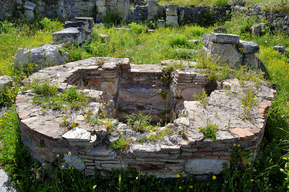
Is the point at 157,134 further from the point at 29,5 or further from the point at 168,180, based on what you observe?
the point at 29,5

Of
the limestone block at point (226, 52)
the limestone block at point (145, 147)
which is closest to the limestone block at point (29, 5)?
the limestone block at point (226, 52)

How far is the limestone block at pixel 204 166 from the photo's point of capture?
2586 mm

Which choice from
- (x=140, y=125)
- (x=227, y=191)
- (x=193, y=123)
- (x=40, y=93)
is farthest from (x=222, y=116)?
(x=40, y=93)

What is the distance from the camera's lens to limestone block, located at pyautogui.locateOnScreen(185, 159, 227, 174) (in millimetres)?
2586

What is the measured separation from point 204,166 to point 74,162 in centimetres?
175

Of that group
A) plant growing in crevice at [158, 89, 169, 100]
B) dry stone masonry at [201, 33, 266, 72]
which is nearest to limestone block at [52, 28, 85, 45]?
plant growing in crevice at [158, 89, 169, 100]

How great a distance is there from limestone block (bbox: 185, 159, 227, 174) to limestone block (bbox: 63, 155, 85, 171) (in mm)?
1416

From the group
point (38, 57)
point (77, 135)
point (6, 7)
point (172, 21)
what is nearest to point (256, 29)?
point (172, 21)

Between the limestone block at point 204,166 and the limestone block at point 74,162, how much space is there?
142 cm

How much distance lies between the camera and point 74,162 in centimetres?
259

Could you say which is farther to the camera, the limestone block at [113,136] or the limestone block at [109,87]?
the limestone block at [109,87]

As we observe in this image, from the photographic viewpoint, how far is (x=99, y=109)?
316 cm

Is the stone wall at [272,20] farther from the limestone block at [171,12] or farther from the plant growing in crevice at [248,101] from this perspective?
the plant growing in crevice at [248,101]

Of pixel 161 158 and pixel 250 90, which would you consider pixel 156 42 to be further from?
pixel 161 158
